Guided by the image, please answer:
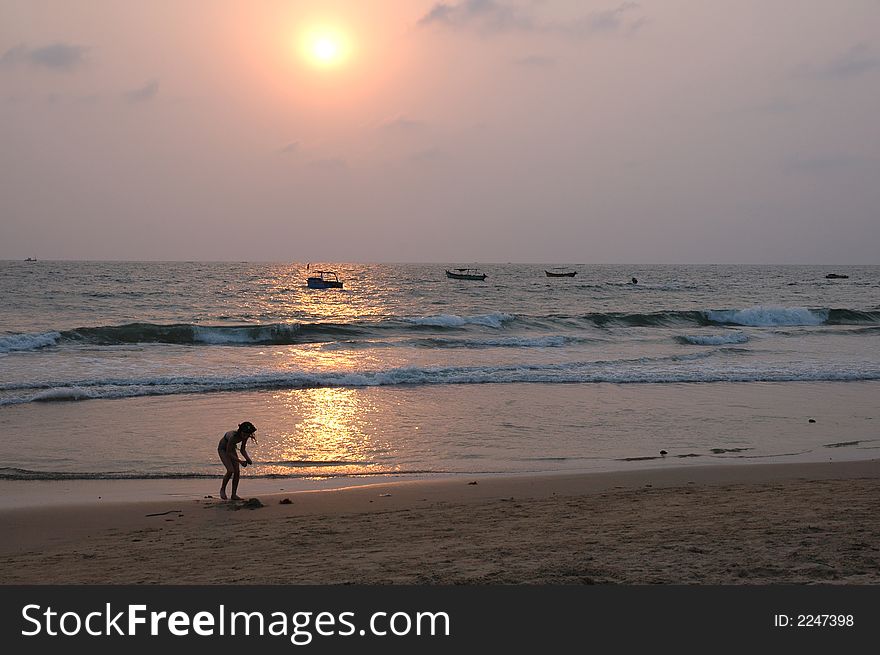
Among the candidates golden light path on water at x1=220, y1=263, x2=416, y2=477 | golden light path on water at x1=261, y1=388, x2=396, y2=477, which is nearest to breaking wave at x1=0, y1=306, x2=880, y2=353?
golden light path on water at x1=220, y1=263, x2=416, y2=477

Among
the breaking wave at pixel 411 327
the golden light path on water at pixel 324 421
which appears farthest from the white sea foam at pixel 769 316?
the golden light path on water at pixel 324 421

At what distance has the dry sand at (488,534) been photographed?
6309 millimetres

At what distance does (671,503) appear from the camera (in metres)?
9.12

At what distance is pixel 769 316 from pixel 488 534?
48382 mm

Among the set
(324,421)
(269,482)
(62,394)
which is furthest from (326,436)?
(62,394)

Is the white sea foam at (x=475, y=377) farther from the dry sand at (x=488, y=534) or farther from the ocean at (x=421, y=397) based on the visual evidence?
the dry sand at (x=488, y=534)

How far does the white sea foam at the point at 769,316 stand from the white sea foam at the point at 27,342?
3690cm

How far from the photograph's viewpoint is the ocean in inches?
499

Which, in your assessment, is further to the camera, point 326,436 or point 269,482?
point 326,436

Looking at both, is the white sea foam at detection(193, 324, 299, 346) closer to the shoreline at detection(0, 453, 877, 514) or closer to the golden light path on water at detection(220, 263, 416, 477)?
the golden light path on water at detection(220, 263, 416, 477)

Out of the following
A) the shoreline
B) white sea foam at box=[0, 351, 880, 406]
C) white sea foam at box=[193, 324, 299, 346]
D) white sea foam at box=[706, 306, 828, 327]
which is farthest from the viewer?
white sea foam at box=[706, 306, 828, 327]

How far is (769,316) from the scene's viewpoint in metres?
51.3

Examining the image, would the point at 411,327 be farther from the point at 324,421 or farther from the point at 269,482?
the point at 269,482

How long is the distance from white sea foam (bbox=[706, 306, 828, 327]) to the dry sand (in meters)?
40.5
